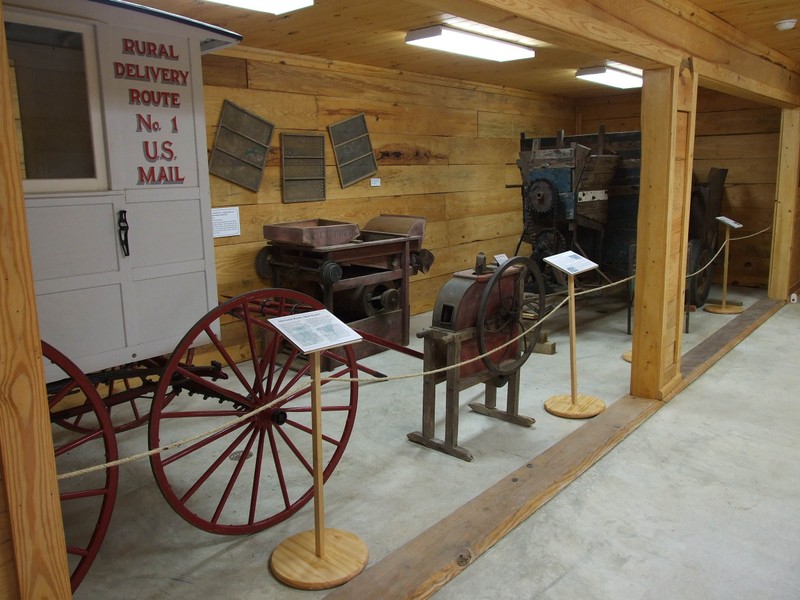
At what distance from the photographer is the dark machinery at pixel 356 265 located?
5176mm

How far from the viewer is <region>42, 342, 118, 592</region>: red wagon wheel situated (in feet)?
7.84

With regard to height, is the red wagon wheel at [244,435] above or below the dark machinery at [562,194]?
below

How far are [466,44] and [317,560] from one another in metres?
4.24

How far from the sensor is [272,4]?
388cm

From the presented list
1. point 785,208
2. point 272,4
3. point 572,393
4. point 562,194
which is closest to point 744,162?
point 785,208

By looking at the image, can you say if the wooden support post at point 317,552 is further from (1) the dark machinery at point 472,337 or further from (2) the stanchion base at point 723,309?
(2) the stanchion base at point 723,309

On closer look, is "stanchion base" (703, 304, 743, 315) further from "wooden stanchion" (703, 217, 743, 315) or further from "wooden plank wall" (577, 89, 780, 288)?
"wooden plank wall" (577, 89, 780, 288)

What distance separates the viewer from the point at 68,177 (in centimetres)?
Result: 283

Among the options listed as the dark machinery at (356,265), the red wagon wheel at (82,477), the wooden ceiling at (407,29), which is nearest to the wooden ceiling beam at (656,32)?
the wooden ceiling at (407,29)

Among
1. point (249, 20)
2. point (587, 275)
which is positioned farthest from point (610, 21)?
point (587, 275)

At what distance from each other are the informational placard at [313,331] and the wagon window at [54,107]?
1.07 meters

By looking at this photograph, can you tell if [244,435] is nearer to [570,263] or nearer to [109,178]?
[109,178]

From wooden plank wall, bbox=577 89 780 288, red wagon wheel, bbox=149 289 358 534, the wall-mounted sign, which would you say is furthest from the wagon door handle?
wooden plank wall, bbox=577 89 780 288

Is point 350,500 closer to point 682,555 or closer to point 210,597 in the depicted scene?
point 210,597
